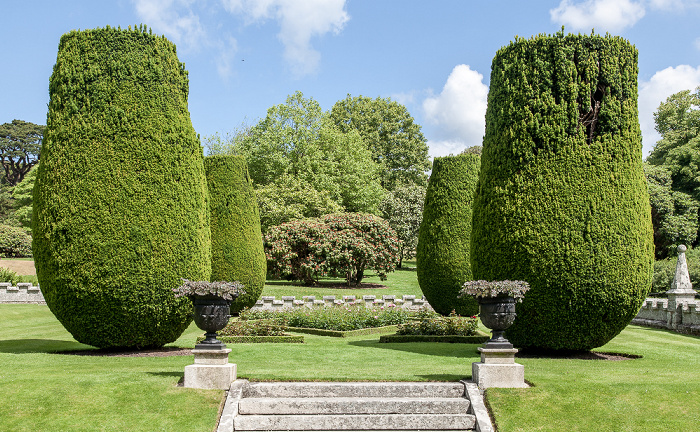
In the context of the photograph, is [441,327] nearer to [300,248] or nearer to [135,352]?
[135,352]

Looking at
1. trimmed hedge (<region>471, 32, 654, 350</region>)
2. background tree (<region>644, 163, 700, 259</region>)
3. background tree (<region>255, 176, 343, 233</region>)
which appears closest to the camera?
trimmed hedge (<region>471, 32, 654, 350</region>)

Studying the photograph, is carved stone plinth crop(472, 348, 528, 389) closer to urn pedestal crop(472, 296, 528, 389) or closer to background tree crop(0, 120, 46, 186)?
urn pedestal crop(472, 296, 528, 389)

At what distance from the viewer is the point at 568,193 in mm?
11766

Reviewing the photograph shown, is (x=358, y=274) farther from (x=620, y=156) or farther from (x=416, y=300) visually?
(x=620, y=156)

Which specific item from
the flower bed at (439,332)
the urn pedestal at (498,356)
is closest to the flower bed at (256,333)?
the flower bed at (439,332)

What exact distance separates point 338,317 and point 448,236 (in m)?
5.10

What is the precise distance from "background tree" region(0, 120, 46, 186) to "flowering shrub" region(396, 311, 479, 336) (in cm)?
6312

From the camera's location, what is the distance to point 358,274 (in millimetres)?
33844

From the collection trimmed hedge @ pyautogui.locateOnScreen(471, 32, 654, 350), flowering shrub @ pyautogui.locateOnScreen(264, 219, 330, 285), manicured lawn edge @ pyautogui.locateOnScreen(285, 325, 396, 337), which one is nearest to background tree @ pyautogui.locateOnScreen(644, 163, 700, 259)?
flowering shrub @ pyautogui.locateOnScreen(264, 219, 330, 285)

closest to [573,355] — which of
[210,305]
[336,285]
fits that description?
[210,305]

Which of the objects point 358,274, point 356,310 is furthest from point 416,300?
point 358,274

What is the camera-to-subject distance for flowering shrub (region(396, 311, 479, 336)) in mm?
16062

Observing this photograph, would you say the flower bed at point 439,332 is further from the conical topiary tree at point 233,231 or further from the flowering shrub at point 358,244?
the flowering shrub at point 358,244

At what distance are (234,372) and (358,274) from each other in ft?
81.8
